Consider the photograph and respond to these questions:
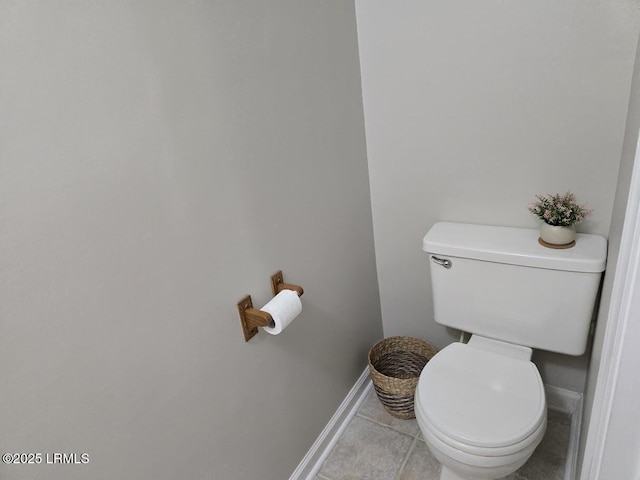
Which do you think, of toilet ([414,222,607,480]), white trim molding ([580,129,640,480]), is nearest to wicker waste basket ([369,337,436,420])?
toilet ([414,222,607,480])

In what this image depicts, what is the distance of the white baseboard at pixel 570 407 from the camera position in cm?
146

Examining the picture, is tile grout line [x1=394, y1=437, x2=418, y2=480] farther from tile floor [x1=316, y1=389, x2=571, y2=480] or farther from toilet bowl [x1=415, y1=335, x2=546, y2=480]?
toilet bowl [x1=415, y1=335, x2=546, y2=480]

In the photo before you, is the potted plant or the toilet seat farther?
the potted plant

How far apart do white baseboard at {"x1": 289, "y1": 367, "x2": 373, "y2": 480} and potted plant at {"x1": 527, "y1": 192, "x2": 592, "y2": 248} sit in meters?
1.02

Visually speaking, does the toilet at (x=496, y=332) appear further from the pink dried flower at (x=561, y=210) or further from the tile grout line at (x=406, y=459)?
the tile grout line at (x=406, y=459)

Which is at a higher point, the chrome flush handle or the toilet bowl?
the chrome flush handle

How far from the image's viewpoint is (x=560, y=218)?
129cm

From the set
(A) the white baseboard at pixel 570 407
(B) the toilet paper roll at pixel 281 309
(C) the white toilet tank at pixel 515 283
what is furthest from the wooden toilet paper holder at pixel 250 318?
(A) the white baseboard at pixel 570 407

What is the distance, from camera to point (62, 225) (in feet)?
2.39

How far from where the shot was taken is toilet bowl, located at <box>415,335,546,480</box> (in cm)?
108

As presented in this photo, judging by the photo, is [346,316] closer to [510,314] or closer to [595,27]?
[510,314]

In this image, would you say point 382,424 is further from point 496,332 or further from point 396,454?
point 496,332

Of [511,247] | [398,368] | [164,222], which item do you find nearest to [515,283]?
[511,247]

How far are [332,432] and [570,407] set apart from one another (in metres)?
0.99
